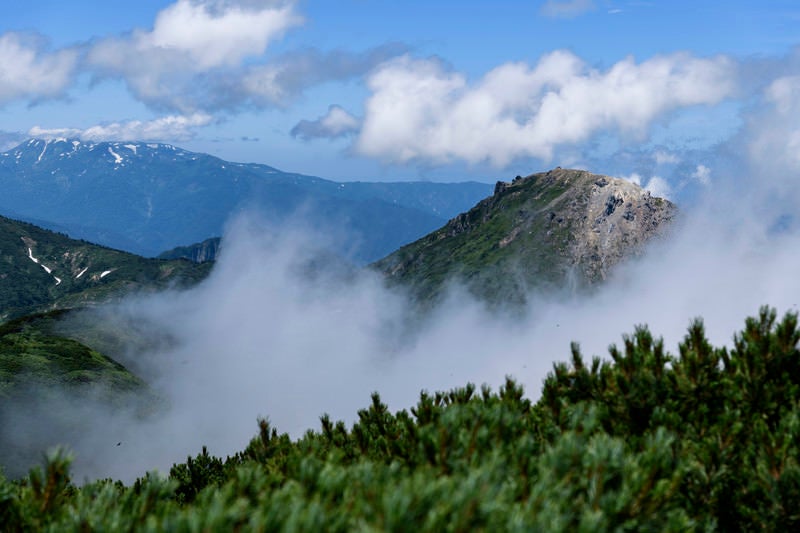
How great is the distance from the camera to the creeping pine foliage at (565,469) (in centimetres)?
862

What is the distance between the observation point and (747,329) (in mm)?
16500

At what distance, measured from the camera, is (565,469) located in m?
10.7

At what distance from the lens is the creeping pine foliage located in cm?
862

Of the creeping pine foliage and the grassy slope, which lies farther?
the grassy slope

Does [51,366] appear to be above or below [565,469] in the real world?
below

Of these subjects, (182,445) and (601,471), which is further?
(182,445)

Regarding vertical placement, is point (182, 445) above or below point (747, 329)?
below

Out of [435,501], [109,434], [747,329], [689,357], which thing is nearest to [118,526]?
[435,501]

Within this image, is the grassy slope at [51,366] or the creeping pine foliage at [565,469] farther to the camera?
the grassy slope at [51,366]

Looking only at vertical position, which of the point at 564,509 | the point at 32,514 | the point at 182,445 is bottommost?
the point at 182,445

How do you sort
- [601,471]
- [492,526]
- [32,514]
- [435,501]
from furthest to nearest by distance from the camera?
[32,514] < [601,471] < [435,501] < [492,526]

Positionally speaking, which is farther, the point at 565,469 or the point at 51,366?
the point at 51,366

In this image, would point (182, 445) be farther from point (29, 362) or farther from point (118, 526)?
point (118, 526)

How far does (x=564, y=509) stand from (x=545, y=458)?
134 cm
